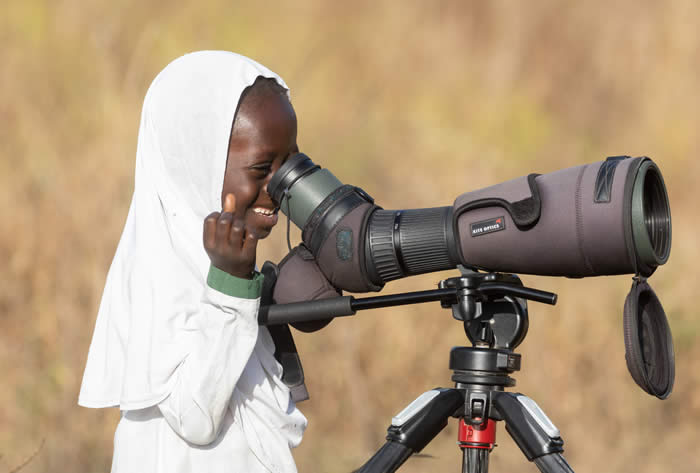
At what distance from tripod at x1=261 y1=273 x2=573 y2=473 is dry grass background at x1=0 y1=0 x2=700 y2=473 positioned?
166 cm

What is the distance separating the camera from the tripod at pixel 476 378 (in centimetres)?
131

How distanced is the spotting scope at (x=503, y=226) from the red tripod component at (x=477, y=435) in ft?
0.82

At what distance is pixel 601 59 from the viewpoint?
3.60 m

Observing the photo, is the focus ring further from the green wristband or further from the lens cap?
the lens cap

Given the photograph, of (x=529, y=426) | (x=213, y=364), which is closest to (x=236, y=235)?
(x=213, y=364)

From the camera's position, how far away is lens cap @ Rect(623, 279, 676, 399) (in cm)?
125

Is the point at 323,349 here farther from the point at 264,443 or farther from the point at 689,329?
the point at 264,443

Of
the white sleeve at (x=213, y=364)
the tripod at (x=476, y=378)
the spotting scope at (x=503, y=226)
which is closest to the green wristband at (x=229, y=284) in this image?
the white sleeve at (x=213, y=364)

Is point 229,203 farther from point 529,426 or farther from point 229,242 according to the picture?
point 529,426

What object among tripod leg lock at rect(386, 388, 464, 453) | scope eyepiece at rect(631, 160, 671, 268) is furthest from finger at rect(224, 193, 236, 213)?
scope eyepiece at rect(631, 160, 671, 268)

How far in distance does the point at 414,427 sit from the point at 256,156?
498 mm

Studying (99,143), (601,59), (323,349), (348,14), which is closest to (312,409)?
(323,349)

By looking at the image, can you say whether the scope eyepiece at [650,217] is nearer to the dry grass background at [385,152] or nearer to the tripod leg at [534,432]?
the tripod leg at [534,432]

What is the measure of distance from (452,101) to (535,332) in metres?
1.03
